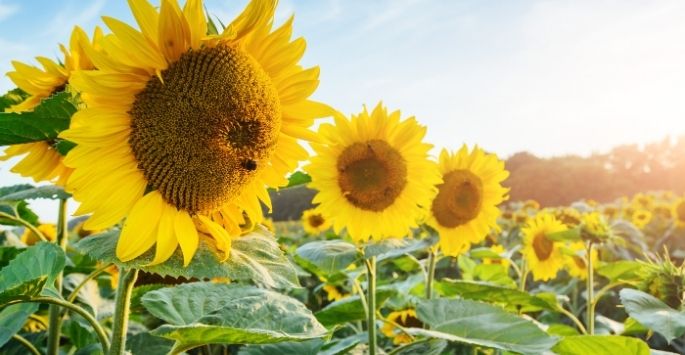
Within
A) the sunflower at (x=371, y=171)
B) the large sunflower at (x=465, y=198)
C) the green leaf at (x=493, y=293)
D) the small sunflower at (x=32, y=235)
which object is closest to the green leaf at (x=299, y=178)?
the green leaf at (x=493, y=293)

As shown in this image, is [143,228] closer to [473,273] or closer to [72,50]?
[72,50]

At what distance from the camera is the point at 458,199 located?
11.6 ft

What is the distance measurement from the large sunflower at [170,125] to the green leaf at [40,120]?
38mm

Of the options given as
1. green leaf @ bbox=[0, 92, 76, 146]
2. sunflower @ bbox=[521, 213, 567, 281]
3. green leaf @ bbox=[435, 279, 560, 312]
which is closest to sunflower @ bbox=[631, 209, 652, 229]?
sunflower @ bbox=[521, 213, 567, 281]

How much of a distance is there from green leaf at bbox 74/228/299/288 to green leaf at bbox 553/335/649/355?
3.40 feet

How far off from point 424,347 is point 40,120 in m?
1.43

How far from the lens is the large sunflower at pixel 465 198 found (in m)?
3.47

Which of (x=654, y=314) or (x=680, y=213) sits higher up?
(x=680, y=213)

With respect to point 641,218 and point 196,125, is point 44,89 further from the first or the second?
point 641,218

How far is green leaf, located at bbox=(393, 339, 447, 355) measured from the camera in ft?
6.82

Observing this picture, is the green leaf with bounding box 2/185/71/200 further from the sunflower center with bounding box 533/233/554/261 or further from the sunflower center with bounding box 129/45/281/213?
the sunflower center with bounding box 533/233/554/261

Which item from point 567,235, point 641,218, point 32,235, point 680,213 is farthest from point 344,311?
point 641,218

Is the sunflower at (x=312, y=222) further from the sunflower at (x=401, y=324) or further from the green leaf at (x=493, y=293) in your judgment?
the green leaf at (x=493, y=293)

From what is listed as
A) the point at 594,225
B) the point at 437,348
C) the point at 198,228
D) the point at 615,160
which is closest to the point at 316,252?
the point at 437,348
